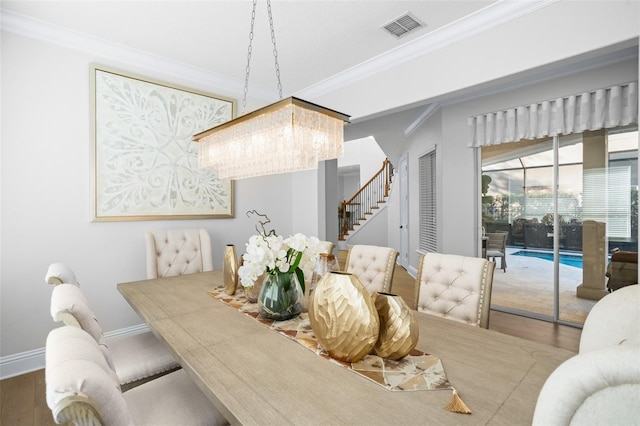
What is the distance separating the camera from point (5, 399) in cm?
203

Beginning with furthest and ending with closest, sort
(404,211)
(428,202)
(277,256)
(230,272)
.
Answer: (404,211), (428,202), (230,272), (277,256)

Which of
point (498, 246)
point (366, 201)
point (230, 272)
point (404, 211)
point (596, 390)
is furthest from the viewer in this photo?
point (366, 201)

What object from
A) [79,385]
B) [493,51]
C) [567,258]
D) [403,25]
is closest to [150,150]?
[403,25]

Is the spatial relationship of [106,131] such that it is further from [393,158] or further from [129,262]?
[393,158]

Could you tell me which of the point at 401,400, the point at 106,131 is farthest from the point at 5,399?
the point at 401,400

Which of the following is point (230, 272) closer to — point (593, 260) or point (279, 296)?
point (279, 296)

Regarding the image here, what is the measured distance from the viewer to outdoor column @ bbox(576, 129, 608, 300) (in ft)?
10.6

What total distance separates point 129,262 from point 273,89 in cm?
251

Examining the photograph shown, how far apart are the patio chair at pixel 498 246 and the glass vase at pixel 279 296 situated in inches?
136

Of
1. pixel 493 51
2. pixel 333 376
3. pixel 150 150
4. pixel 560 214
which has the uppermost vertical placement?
pixel 493 51

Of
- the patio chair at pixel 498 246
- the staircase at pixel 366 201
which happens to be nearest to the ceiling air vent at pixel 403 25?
the patio chair at pixel 498 246

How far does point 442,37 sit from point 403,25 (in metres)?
0.36

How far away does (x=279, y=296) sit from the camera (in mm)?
1426

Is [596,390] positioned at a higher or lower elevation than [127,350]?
higher
